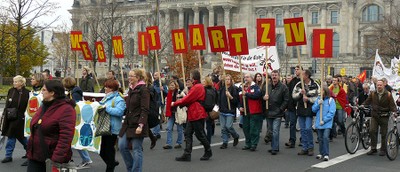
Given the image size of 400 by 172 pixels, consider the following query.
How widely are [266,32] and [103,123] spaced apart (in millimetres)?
5885

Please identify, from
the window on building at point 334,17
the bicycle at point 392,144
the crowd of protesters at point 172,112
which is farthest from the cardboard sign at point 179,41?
the window on building at point 334,17

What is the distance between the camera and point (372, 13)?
250 feet

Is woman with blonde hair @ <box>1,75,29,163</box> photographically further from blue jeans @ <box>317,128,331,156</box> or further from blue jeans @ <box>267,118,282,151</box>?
blue jeans @ <box>317,128,331,156</box>

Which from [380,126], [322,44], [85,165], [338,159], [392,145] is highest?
[322,44]

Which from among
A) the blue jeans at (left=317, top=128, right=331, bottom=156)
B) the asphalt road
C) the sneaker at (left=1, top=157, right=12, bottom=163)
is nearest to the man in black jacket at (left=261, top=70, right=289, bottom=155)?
the asphalt road

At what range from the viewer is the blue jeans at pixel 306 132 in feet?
39.0

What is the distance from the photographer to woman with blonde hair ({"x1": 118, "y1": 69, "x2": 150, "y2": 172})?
823 cm

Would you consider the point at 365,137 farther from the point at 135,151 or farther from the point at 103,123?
the point at 103,123

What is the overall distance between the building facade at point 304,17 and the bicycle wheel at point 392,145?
189 feet

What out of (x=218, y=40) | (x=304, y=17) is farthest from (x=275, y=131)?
(x=304, y=17)

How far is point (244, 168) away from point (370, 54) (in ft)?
219

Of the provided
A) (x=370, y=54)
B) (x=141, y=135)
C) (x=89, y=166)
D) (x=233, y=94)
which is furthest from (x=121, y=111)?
(x=370, y=54)

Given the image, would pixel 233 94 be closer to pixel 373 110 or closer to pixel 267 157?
pixel 267 157

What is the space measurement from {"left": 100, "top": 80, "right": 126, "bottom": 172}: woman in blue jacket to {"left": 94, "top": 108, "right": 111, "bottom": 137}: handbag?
2.9 inches
